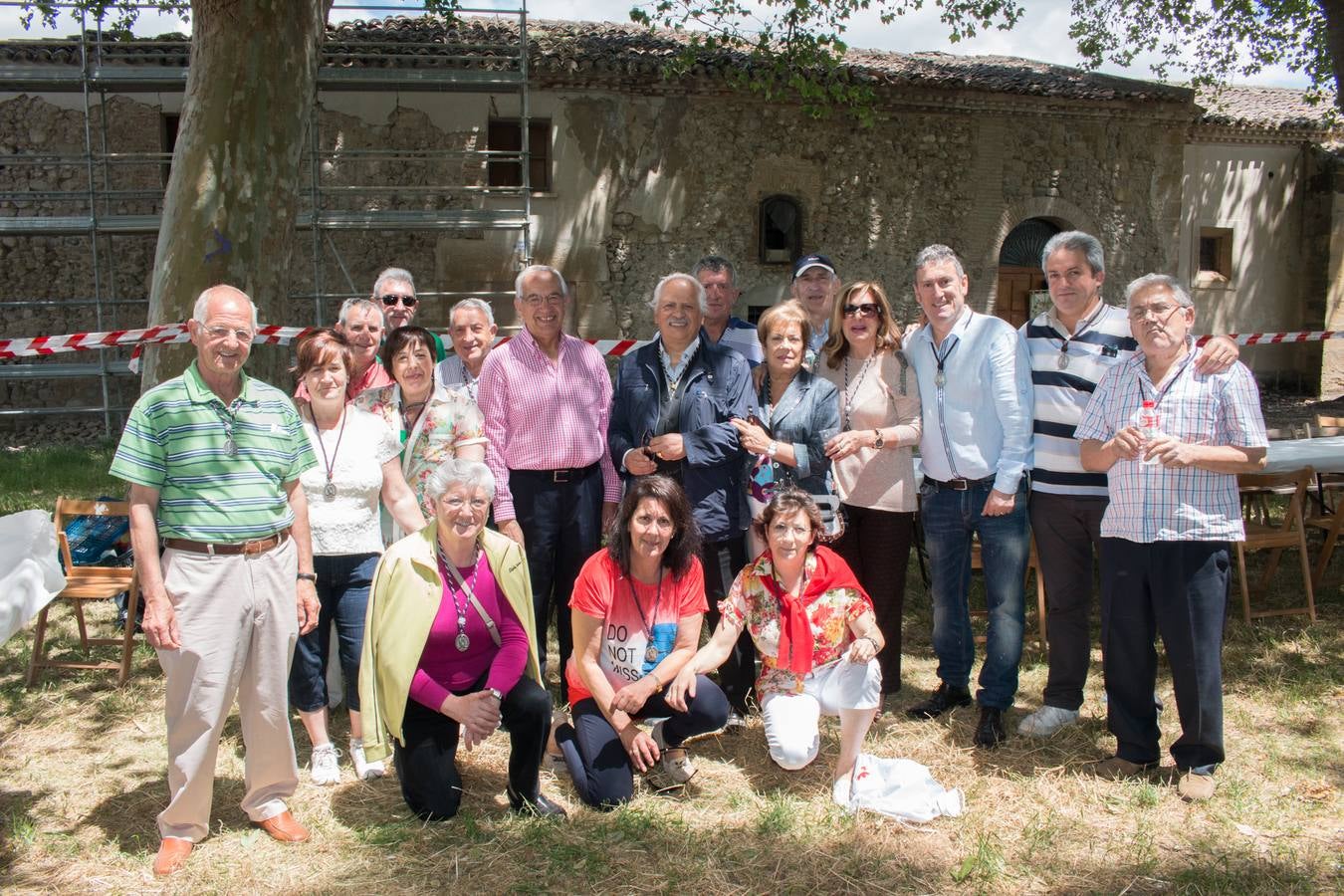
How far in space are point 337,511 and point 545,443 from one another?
33.3 inches

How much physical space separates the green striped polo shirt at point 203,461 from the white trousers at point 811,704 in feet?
6.00

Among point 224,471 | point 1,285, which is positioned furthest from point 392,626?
point 1,285

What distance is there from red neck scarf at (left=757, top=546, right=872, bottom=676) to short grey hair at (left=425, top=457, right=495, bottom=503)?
1.08m

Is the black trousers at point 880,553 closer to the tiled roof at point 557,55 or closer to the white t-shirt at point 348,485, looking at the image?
the white t-shirt at point 348,485

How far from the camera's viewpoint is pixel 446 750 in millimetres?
3611

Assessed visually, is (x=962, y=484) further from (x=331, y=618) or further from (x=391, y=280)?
(x=391, y=280)

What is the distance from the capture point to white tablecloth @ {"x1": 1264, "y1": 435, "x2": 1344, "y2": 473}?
6098 millimetres

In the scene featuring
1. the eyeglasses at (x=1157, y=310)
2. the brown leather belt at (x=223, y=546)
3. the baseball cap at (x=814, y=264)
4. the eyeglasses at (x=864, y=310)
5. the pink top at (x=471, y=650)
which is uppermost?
the baseball cap at (x=814, y=264)

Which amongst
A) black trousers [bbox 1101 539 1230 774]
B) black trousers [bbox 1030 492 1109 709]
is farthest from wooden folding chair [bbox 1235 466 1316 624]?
black trousers [bbox 1101 539 1230 774]


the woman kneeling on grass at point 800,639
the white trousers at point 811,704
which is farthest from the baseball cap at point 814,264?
the white trousers at point 811,704

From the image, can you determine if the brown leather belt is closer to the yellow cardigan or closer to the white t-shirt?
the yellow cardigan

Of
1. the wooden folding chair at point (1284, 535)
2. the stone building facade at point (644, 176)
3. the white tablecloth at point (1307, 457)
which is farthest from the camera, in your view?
the stone building facade at point (644, 176)

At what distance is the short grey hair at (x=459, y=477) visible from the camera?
347cm

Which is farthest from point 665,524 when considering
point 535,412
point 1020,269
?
point 1020,269
